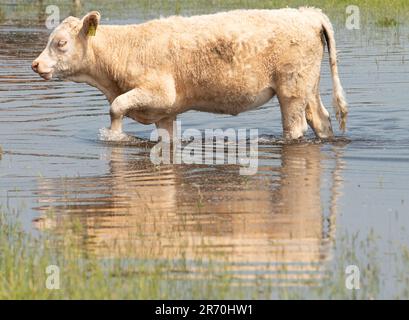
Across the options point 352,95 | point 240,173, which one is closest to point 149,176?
point 240,173

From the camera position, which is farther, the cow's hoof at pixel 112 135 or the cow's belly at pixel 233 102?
the cow's hoof at pixel 112 135

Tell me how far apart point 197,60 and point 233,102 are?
61 cm

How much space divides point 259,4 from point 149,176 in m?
18.6

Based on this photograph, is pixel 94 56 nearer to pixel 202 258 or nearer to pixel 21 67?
pixel 202 258

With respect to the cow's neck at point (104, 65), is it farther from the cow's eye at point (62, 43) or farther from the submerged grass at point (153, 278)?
the submerged grass at point (153, 278)

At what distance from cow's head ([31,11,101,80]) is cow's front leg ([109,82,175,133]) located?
701 millimetres

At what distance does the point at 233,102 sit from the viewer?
12320 mm

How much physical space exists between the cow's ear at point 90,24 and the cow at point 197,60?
1cm

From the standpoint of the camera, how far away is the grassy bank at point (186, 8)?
86.9 feet

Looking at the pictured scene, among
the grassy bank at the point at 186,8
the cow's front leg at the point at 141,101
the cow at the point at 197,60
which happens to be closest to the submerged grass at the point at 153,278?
the cow's front leg at the point at 141,101

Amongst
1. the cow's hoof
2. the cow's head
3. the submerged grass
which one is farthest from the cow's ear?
the submerged grass

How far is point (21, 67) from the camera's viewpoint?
63.3 ft

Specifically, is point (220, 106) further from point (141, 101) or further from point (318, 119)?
point (318, 119)

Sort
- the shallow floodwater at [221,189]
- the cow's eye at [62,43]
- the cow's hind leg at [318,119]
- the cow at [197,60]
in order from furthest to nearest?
the cow's hind leg at [318,119] → the cow's eye at [62,43] → the cow at [197,60] → the shallow floodwater at [221,189]
